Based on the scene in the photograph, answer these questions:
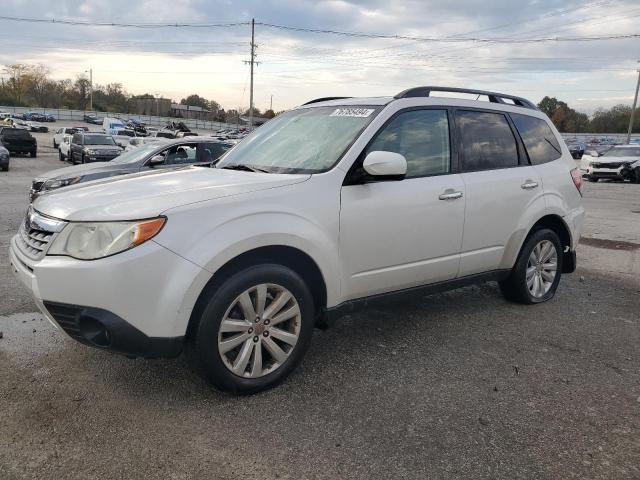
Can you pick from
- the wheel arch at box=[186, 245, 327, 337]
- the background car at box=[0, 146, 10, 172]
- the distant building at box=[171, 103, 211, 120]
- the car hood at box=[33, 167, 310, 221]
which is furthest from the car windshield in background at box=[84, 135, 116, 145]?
the distant building at box=[171, 103, 211, 120]

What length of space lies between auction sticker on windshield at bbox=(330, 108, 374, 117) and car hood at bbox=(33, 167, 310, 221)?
31.0 inches

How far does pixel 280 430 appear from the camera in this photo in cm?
293

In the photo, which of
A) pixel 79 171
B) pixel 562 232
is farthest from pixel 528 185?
pixel 79 171

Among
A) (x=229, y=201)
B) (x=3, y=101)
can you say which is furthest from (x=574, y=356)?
(x=3, y=101)

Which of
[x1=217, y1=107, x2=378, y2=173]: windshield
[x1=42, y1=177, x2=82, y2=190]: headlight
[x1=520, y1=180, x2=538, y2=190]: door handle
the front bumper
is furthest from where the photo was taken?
[x1=42, y1=177, x2=82, y2=190]: headlight

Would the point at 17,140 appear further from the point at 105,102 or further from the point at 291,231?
the point at 105,102

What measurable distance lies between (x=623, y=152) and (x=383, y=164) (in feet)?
80.6

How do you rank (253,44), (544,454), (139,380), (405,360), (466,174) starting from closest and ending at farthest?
(544,454) → (139,380) → (405,360) → (466,174) → (253,44)

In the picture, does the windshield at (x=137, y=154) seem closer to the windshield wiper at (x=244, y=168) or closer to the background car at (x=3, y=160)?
the windshield wiper at (x=244, y=168)

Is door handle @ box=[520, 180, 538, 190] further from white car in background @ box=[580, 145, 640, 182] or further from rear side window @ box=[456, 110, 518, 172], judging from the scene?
white car in background @ box=[580, 145, 640, 182]

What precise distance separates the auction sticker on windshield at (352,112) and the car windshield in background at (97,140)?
72.9 feet

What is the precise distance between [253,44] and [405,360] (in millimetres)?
56111

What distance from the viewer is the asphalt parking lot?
264 cm

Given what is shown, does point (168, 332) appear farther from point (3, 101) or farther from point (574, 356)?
point (3, 101)
